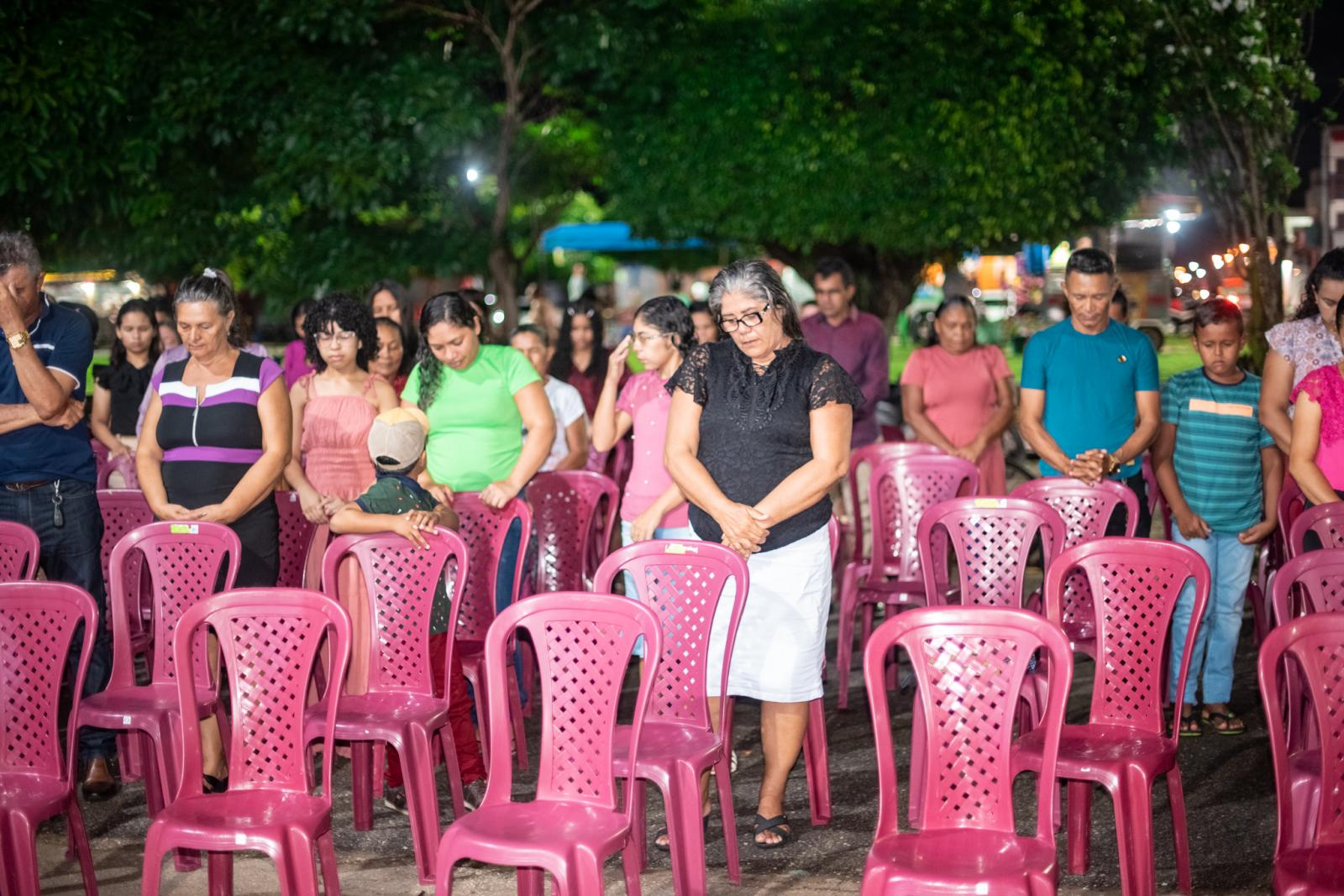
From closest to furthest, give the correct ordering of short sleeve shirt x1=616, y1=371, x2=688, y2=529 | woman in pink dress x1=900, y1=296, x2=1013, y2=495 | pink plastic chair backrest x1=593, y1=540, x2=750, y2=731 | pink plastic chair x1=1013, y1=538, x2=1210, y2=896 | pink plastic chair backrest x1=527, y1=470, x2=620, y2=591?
pink plastic chair x1=1013, y1=538, x2=1210, y2=896 < pink plastic chair backrest x1=593, y1=540, x2=750, y2=731 < short sleeve shirt x1=616, y1=371, x2=688, y2=529 < pink plastic chair backrest x1=527, y1=470, x2=620, y2=591 < woman in pink dress x1=900, y1=296, x2=1013, y2=495

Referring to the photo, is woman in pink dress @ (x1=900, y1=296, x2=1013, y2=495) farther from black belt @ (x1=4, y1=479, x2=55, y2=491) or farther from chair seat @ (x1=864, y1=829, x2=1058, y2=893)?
black belt @ (x1=4, y1=479, x2=55, y2=491)

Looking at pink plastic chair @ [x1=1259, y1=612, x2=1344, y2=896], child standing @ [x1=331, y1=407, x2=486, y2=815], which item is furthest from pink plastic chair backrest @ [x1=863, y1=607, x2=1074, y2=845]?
child standing @ [x1=331, y1=407, x2=486, y2=815]

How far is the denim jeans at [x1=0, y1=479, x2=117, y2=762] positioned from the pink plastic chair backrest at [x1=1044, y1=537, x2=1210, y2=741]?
3479 mm

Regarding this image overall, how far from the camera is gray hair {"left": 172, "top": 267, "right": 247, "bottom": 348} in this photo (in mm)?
4934

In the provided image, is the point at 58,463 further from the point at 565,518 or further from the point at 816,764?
the point at 816,764

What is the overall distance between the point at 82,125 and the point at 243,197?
1.39 m

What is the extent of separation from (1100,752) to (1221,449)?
2038mm

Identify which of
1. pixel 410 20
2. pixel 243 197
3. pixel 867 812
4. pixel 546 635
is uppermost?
pixel 410 20

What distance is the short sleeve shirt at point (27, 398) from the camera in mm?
5102

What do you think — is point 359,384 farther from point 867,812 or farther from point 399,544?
point 867,812

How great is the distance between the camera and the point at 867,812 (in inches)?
192

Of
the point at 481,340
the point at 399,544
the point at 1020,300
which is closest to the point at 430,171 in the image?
the point at 481,340

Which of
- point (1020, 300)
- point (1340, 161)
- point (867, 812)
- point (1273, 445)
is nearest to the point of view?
point (867, 812)

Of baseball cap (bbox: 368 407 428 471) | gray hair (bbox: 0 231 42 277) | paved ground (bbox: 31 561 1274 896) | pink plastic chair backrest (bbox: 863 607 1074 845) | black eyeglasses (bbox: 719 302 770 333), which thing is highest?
gray hair (bbox: 0 231 42 277)
